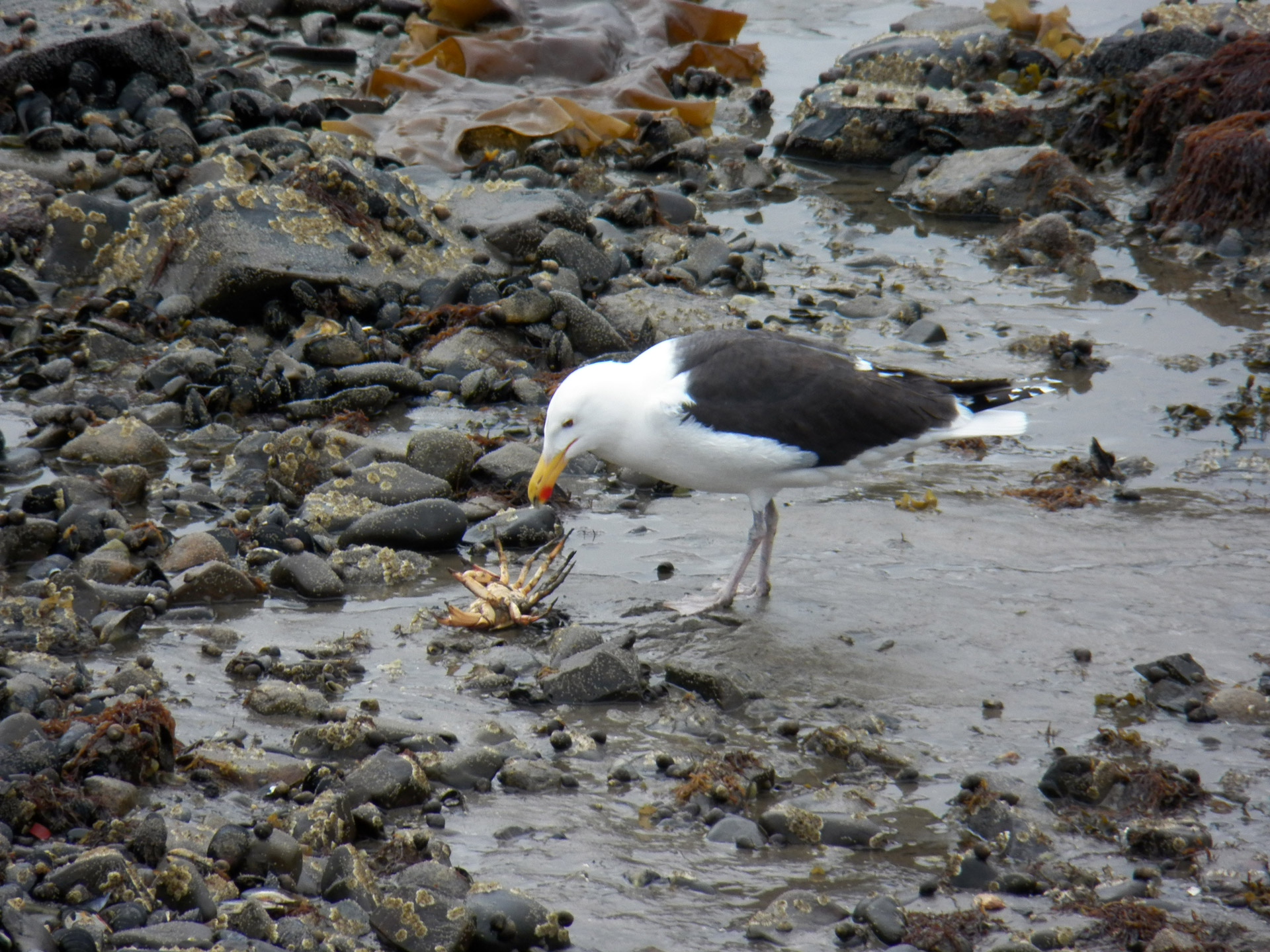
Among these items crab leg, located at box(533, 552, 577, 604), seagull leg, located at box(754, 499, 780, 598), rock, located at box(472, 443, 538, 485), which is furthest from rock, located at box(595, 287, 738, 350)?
crab leg, located at box(533, 552, 577, 604)

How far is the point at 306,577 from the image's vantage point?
581 centimetres

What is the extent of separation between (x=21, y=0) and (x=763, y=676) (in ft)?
33.8

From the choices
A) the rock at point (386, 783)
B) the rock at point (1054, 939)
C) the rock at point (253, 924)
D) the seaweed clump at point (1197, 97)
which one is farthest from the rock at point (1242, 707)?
the seaweed clump at point (1197, 97)

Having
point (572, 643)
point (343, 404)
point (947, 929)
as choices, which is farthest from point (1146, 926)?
point (343, 404)

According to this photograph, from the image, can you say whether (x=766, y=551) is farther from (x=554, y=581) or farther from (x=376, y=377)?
(x=376, y=377)

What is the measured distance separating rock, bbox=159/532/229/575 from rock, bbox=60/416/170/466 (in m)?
1.11

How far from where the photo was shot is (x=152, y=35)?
446 inches

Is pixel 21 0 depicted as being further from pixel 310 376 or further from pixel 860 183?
pixel 860 183

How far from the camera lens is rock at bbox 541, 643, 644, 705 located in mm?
→ 5109

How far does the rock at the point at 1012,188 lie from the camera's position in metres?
10.8

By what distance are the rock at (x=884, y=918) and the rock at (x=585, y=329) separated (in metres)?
4.96

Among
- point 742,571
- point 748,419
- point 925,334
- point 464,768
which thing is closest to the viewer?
point 464,768

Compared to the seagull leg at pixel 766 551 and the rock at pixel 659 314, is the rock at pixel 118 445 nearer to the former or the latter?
the rock at pixel 659 314

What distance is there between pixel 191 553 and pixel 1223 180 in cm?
864
